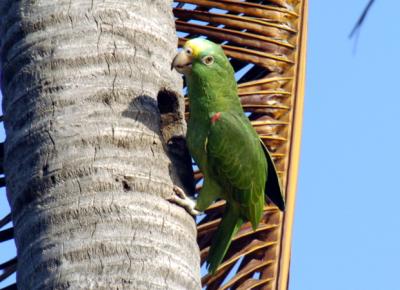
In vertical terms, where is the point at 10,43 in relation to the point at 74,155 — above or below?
above

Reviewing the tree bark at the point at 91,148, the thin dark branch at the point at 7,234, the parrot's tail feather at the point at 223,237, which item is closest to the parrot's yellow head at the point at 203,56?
the tree bark at the point at 91,148

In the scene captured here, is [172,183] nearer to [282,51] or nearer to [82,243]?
[82,243]

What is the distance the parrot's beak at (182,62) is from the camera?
3.85 meters

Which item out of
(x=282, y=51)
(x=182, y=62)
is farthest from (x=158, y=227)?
(x=282, y=51)

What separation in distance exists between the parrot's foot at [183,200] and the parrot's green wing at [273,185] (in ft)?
3.11

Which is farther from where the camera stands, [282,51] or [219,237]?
[282,51]

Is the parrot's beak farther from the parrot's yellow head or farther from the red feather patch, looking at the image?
the red feather patch

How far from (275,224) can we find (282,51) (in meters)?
1.00

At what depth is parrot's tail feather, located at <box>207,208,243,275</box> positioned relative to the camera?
412 centimetres

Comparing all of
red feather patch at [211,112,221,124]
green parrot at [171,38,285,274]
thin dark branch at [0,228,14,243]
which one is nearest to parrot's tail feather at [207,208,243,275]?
green parrot at [171,38,285,274]

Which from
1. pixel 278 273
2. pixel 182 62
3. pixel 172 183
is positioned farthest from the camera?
pixel 278 273

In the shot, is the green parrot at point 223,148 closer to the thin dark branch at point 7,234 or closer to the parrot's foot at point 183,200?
the parrot's foot at point 183,200

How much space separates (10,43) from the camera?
3.61 metres

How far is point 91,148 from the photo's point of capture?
3.18 m
